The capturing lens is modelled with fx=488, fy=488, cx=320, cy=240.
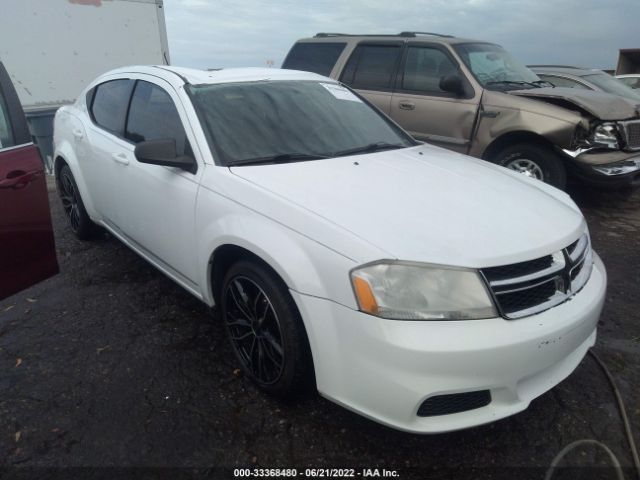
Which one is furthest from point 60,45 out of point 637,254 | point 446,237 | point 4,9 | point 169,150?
point 637,254

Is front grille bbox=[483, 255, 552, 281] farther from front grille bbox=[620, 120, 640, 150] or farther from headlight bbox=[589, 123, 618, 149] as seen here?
front grille bbox=[620, 120, 640, 150]

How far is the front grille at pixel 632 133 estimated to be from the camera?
5160mm

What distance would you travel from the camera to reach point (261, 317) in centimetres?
244

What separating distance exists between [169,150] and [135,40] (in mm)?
6851

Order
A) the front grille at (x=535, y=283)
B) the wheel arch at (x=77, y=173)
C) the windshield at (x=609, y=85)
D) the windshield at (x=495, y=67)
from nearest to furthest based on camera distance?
the front grille at (x=535, y=283)
the wheel arch at (x=77, y=173)
the windshield at (x=495, y=67)
the windshield at (x=609, y=85)

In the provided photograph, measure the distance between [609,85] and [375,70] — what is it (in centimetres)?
412

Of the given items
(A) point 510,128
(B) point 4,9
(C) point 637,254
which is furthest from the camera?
(B) point 4,9

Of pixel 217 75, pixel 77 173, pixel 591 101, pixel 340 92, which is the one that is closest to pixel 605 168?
pixel 591 101

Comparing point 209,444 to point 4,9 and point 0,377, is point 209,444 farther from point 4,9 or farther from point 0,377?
point 4,9

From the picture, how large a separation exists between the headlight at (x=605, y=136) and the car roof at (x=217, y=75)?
3116mm

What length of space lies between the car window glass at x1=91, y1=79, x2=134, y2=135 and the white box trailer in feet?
13.6

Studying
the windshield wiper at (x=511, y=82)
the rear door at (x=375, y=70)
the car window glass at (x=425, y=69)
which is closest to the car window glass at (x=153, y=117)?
the rear door at (x=375, y=70)

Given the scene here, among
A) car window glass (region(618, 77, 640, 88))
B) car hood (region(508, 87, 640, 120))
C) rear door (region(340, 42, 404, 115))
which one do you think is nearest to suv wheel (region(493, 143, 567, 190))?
car hood (region(508, 87, 640, 120))

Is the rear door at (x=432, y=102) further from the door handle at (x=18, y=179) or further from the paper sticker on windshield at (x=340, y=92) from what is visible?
the door handle at (x=18, y=179)
